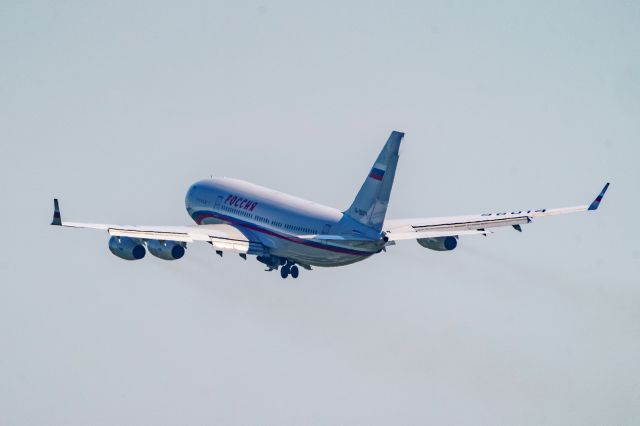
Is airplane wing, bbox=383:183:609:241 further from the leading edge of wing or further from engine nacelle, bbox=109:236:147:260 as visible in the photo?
engine nacelle, bbox=109:236:147:260

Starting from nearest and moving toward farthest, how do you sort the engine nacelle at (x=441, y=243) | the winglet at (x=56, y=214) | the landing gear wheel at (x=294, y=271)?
the winglet at (x=56, y=214)
the engine nacelle at (x=441, y=243)
the landing gear wheel at (x=294, y=271)

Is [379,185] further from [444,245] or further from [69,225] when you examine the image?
[69,225]

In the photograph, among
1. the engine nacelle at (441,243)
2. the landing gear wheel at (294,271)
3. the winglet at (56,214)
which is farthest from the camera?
the landing gear wheel at (294,271)

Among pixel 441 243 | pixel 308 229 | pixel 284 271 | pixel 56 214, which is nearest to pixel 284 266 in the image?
pixel 284 271

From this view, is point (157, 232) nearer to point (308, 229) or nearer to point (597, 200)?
point (308, 229)

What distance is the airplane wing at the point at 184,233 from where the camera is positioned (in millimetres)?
97562

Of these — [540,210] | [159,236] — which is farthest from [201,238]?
[540,210]

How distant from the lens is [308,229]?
102 metres

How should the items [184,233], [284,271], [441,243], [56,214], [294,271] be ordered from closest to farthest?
[56,214] → [184,233] → [441,243] → [294,271] → [284,271]

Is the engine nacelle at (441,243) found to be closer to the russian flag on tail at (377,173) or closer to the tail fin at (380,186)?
the tail fin at (380,186)

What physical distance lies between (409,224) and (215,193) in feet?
63.7

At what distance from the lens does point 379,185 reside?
97.2 meters

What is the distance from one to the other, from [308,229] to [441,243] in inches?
397

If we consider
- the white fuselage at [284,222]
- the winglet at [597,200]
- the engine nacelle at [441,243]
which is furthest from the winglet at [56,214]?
the winglet at [597,200]
